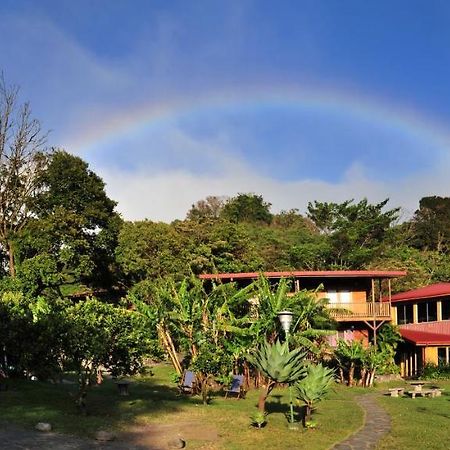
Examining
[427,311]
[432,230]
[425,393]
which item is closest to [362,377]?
[425,393]

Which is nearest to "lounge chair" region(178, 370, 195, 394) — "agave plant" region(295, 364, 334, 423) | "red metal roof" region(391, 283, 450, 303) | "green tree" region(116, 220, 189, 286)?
"agave plant" region(295, 364, 334, 423)

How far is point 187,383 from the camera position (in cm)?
1806

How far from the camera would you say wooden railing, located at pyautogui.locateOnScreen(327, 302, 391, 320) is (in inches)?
1140

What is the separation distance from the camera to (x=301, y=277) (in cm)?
2991

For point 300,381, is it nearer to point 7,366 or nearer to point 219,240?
point 7,366

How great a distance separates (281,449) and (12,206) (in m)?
28.8

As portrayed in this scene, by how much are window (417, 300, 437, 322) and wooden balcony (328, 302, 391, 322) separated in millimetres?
3202

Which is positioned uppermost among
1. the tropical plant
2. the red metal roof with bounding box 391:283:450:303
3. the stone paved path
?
the red metal roof with bounding box 391:283:450:303

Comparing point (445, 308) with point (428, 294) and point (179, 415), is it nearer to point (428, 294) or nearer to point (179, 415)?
point (428, 294)

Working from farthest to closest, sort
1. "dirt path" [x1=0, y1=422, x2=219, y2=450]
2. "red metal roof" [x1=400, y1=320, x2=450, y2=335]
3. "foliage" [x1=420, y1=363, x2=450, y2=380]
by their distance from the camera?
"red metal roof" [x1=400, y1=320, x2=450, y2=335] < "foliage" [x1=420, y1=363, x2=450, y2=380] < "dirt path" [x1=0, y1=422, x2=219, y2=450]

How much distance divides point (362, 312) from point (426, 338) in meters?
3.49

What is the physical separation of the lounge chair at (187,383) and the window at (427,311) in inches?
702

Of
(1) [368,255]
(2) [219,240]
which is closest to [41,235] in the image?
(2) [219,240]

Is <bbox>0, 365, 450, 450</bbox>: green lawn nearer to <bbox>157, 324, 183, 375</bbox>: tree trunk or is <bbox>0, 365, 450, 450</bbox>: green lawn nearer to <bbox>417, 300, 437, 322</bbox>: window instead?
<bbox>157, 324, 183, 375</bbox>: tree trunk
